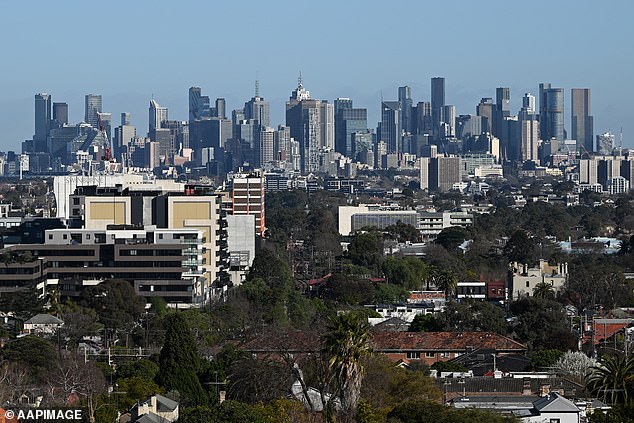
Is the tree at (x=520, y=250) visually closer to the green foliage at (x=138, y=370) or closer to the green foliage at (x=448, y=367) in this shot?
the green foliage at (x=448, y=367)

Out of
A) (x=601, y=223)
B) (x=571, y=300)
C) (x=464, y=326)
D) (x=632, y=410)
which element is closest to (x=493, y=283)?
(x=571, y=300)

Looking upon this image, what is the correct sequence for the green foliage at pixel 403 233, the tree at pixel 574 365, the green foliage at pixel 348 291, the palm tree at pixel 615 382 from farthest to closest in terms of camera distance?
the green foliage at pixel 403 233
the green foliage at pixel 348 291
the tree at pixel 574 365
the palm tree at pixel 615 382

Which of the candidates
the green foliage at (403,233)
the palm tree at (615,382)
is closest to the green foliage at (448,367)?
the palm tree at (615,382)

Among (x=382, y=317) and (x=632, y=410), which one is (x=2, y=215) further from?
(x=632, y=410)

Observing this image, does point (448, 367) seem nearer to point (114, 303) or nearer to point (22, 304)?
point (114, 303)

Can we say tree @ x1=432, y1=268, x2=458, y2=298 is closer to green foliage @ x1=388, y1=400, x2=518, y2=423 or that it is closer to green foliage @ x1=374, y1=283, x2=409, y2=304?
green foliage @ x1=374, y1=283, x2=409, y2=304

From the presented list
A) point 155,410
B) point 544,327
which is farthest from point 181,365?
point 544,327
